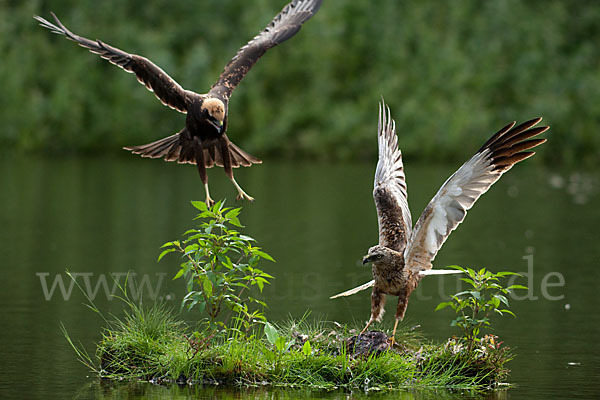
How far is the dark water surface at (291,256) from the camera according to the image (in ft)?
38.3

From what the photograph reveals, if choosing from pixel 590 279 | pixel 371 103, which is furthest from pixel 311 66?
pixel 590 279

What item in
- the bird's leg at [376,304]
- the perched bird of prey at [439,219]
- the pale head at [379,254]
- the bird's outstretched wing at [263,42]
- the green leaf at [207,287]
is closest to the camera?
the pale head at [379,254]

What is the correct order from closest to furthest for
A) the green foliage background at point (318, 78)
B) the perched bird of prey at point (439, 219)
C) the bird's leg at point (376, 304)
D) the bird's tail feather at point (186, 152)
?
the perched bird of prey at point (439, 219) < the bird's leg at point (376, 304) < the bird's tail feather at point (186, 152) < the green foliage background at point (318, 78)

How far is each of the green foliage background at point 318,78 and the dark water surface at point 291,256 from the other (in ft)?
39.8

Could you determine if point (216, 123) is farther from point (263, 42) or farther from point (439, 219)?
point (439, 219)

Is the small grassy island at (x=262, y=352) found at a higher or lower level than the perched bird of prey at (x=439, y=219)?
lower

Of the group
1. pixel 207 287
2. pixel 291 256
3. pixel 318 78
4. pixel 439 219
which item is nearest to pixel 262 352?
pixel 207 287

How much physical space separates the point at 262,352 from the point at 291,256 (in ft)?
33.3

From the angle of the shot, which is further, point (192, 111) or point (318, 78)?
point (318, 78)

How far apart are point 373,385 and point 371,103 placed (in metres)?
46.7

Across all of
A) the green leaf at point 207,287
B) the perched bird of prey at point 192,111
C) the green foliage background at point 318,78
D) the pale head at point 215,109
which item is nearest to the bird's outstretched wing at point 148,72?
the perched bird of prey at point 192,111

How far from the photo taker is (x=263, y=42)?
12.8 m

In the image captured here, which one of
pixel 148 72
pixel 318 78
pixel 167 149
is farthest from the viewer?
pixel 318 78

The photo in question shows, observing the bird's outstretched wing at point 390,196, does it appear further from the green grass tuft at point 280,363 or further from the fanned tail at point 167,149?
the fanned tail at point 167,149
